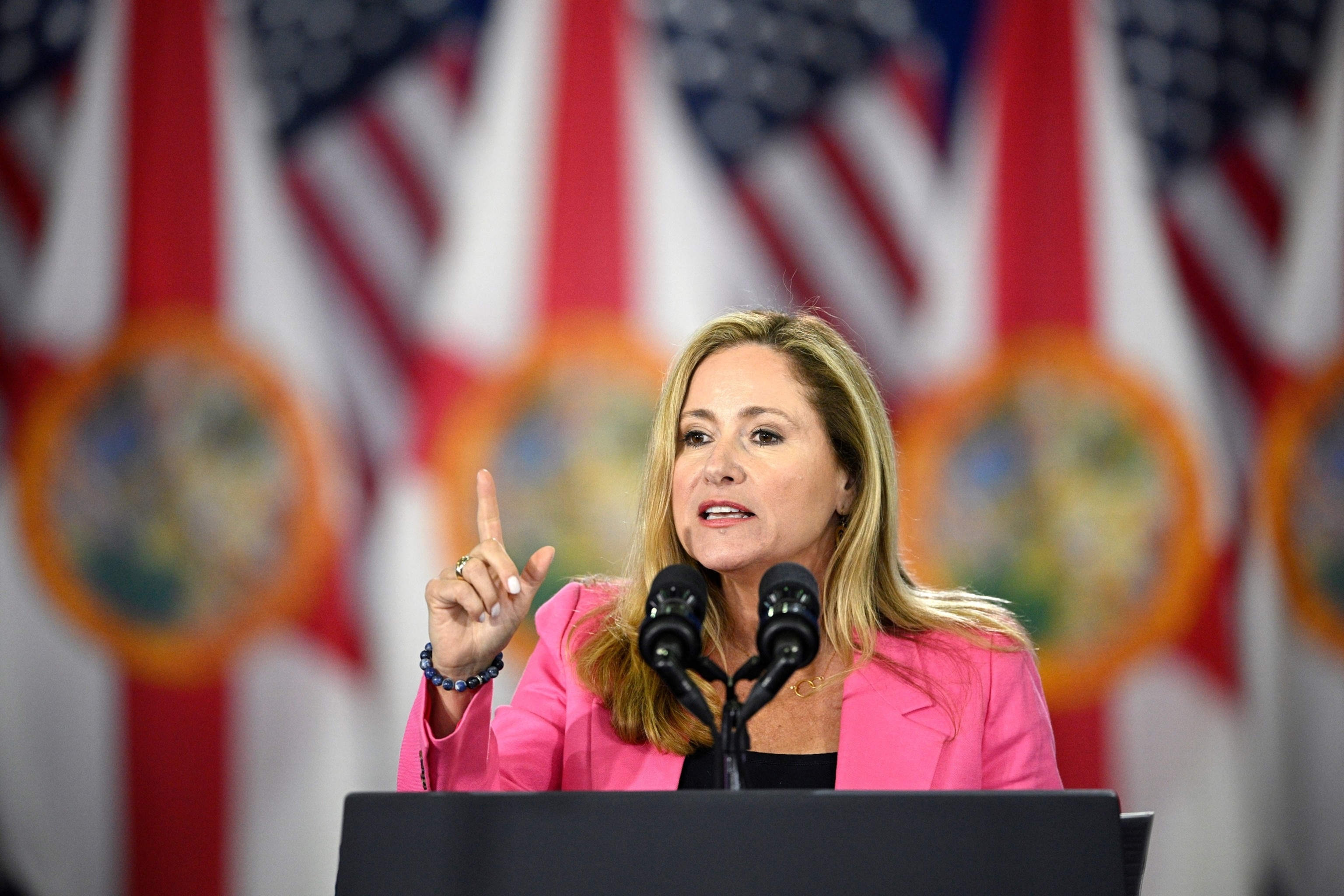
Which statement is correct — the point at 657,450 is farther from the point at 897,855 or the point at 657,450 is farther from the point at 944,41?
the point at 944,41

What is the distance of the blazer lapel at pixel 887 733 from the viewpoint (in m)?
1.84

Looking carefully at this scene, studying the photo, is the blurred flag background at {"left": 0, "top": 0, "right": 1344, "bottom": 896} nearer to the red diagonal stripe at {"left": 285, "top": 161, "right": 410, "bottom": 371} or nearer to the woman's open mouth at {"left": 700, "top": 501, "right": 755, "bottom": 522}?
the red diagonal stripe at {"left": 285, "top": 161, "right": 410, "bottom": 371}

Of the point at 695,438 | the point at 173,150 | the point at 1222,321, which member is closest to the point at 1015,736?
the point at 695,438

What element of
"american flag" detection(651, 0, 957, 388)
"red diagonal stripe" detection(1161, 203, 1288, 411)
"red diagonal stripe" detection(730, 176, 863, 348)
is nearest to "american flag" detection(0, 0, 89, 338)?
"american flag" detection(651, 0, 957, 388)

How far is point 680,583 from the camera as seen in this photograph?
134 centimetres

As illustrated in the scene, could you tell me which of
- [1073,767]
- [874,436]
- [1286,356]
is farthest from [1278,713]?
[874,436]

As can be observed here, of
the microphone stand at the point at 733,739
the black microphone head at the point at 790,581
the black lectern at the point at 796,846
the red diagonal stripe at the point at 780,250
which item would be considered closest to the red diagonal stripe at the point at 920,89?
the red diagonal stripe at the point at 780,250

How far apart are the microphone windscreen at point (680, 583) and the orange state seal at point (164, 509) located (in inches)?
90.0

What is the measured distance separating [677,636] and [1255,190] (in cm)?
305

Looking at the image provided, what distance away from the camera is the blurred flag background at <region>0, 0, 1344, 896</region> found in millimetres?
3438

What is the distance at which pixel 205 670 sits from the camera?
3.42m

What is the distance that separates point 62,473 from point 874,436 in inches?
92.8

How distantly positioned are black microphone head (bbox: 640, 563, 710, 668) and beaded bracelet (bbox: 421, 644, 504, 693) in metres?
0.35

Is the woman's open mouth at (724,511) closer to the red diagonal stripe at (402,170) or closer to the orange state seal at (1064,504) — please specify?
the orange state seal at (1064,504)
